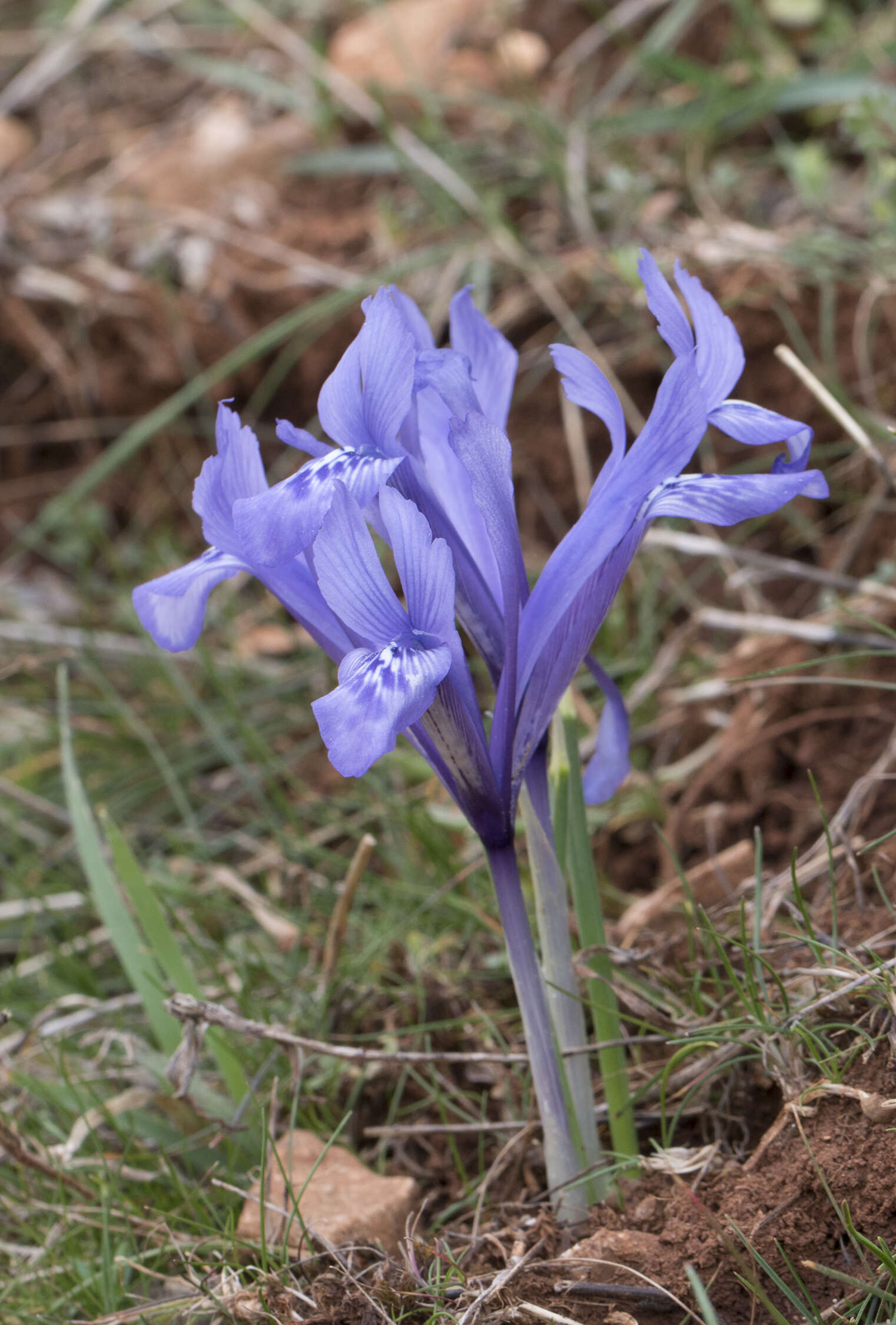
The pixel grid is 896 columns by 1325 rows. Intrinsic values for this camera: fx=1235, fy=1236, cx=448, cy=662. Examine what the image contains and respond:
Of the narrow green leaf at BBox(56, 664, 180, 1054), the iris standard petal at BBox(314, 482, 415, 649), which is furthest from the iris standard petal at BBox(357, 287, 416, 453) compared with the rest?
the narrow green leaf at BBox(56, 664, 180, 1054)

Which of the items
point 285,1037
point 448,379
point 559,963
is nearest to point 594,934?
point 559,963

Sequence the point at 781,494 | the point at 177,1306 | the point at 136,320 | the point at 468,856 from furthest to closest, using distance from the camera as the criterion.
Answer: the point at 136,320 → the point at 468,856 → the point at 177,1306 → the point at 781,494

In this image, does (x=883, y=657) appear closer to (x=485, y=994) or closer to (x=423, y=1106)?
(x=485, y=994)

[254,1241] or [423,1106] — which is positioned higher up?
[254,1241]

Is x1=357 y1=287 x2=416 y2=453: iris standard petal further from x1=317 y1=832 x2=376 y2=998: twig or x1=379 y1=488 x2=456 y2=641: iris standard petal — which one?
x1=317 y1=832 x2=376 y2=998: twig

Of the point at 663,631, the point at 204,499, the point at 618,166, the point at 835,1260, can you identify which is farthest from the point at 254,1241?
the point at 618,166

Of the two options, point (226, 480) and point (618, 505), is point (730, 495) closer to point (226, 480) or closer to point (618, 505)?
point (618, 505)

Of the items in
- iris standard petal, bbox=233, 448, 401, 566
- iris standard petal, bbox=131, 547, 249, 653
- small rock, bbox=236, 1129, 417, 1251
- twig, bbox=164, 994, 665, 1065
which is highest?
iris standard petal, bbox=233, 448, 401, 566
